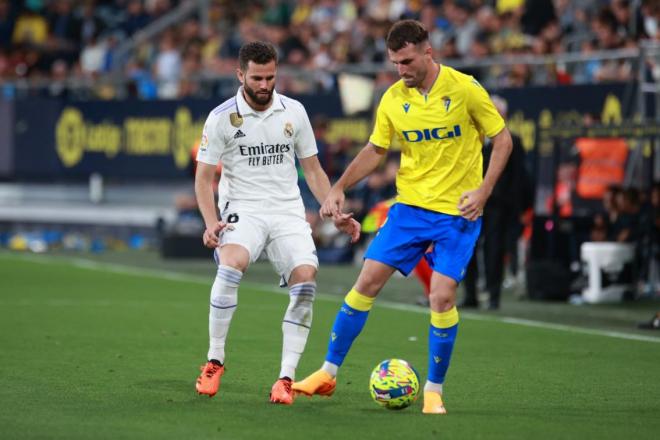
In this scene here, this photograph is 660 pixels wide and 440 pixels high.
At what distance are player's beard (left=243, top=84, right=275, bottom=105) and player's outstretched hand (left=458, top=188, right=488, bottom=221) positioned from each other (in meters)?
1.36

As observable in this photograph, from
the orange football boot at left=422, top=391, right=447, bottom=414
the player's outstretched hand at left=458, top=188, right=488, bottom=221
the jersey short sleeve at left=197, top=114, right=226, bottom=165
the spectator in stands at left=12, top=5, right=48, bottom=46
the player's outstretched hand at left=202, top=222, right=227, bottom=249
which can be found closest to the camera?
the orange football boot at left=422, top=391, right=447, bottom=414

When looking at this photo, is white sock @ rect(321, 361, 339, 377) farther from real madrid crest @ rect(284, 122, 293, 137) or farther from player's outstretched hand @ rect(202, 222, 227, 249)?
real madrid crest @ rect(284, 122, 293, 137)

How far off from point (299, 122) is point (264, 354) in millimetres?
2683

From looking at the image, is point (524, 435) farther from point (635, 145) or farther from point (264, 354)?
point (635, 145)

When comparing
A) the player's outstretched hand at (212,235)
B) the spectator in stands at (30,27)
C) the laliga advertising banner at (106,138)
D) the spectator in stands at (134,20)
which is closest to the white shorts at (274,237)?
the player's outstretched hand at (212,235)

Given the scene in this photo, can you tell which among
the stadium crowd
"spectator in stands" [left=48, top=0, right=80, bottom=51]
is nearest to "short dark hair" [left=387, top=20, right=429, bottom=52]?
the stadium crowd

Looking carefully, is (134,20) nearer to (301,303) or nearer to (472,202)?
(301,303)

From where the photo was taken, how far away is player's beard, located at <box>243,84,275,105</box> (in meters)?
8.59

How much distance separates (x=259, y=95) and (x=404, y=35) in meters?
1.01

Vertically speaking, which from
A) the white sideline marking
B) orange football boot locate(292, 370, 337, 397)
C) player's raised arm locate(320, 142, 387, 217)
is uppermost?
player's raised arm locate(320, 142, 387, 217)

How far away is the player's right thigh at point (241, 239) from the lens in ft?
28.3

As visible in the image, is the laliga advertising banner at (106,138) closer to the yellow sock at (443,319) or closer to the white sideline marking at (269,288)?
the white sideline marking at (269,288)

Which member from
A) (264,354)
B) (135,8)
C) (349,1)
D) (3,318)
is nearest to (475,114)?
(264,354)

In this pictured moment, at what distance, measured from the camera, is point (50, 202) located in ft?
89.4
